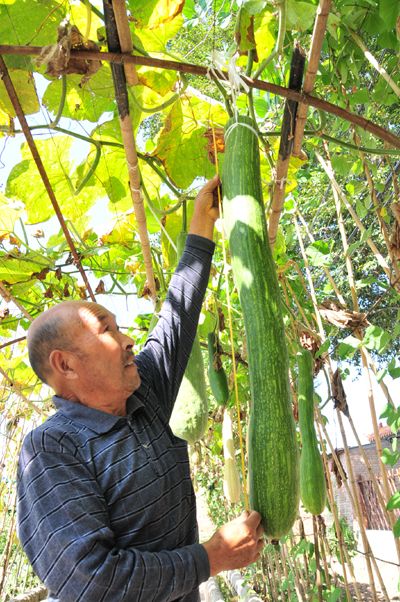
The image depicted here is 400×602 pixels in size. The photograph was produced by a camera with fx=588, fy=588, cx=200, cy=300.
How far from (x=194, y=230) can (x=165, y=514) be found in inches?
31.6

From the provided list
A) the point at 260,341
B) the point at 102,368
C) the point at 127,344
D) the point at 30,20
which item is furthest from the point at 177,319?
the point at 30,20

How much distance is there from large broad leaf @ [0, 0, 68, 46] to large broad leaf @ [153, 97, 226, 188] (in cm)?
55

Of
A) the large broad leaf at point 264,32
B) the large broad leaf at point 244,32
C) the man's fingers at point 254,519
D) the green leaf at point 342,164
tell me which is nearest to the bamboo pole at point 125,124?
the large broad leaf at point 244,32

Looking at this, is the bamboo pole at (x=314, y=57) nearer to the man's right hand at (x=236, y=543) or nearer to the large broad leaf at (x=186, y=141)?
the large broad leaf at (x=186, y=141)

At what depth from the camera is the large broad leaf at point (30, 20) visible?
1643mm

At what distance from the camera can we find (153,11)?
1730mm

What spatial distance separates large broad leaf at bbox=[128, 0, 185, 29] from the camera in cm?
169

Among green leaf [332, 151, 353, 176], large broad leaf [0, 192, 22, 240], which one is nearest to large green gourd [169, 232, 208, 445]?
green leaf [332, 151, 353, 176]

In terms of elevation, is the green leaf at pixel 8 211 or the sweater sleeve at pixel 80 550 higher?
the green leaf at pixel 8 211

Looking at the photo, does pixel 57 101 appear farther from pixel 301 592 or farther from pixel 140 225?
pixel 301 592

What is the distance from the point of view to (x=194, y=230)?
1748 mm

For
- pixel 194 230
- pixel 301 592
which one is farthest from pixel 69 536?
pixel 301 592

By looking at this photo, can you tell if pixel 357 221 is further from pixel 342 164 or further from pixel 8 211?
pixel 8 211

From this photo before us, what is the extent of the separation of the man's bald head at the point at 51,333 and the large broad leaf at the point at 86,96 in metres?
0.79
